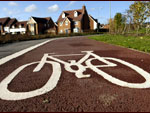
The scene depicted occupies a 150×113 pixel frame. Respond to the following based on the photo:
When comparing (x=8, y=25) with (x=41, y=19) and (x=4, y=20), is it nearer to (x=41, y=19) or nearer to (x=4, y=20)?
(x=4, y=20)

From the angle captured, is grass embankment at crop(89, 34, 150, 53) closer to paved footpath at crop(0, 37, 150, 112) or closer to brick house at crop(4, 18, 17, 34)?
paved footpath at crop(0, 37, 150, 112)

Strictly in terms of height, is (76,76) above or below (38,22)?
below

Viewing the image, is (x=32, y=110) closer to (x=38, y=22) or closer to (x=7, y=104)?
(x=7, y=104)

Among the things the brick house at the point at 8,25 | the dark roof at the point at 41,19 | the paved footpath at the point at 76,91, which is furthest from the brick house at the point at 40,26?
the paved footpath at the point at 76,91

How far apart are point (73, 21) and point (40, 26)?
14380 mm

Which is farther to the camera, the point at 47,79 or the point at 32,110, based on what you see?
the point at 47,79

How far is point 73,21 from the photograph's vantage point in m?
48.1

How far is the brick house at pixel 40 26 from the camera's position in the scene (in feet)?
160

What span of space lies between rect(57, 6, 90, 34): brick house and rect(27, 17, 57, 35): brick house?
4.31 metres

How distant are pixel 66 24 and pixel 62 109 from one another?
48.3 meters

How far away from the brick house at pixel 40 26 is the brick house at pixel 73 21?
170 inches


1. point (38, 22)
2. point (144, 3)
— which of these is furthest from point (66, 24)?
point (144, 3)

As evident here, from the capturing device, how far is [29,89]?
275cm

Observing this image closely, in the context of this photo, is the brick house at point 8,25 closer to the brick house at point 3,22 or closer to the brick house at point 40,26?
the brick house at point 3,22
